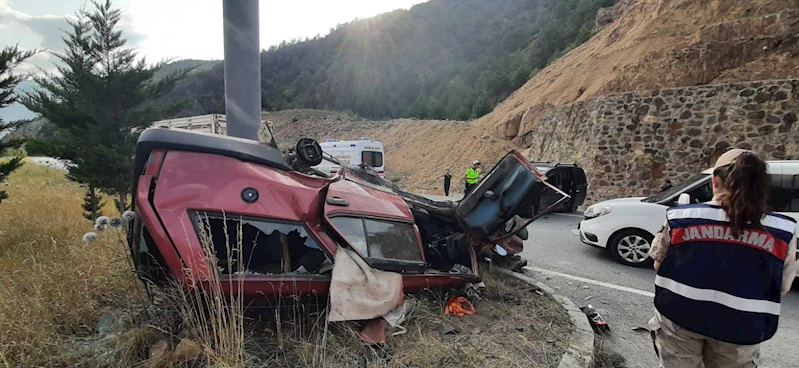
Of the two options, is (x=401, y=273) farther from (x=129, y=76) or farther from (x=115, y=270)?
(x=129, y=76)

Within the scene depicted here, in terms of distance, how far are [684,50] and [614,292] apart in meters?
13.8

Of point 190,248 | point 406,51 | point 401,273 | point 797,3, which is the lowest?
point 401,273

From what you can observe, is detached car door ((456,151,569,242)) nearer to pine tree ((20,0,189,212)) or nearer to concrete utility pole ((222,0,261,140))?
concrete utility pole ((222,0,261,140))

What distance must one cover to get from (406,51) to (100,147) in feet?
206

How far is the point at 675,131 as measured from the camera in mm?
12055

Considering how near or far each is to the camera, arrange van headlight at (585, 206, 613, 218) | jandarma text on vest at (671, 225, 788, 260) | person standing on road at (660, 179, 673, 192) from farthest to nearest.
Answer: person standing on road at (660, 179, 673, 192), van headlight at (585, 206, 613, 218), jandarma text on vest at (671, 225, 788, 260)

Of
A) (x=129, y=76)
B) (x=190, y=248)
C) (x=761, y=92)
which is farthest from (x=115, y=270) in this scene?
(x=761, y=92)

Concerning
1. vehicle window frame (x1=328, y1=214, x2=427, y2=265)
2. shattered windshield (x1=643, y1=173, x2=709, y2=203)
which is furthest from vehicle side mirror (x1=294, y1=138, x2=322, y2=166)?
shattered windshield (x1=643, y1=173, x2=709, y2=203)

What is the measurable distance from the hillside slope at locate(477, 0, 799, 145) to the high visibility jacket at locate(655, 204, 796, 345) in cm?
1480

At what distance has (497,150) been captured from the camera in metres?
21.0

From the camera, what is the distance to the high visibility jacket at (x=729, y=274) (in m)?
1.91

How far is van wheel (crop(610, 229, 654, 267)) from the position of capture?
587 cm

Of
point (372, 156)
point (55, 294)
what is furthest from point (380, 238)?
point (372, 156)

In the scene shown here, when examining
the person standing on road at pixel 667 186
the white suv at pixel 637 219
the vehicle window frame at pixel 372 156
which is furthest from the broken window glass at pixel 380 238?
the vehicle window frame at pixel 372 156
